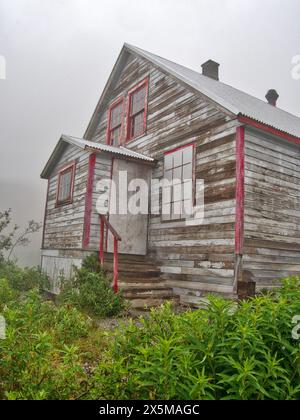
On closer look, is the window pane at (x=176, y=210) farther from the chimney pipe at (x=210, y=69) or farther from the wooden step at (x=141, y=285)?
the chimney pipe at (x=210, y=69)

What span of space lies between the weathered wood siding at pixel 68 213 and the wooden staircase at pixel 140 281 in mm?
1443

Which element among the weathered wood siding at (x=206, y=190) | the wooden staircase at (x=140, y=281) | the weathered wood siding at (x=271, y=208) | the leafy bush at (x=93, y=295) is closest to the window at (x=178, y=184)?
the weathered wood siding at (x=206, y=190)

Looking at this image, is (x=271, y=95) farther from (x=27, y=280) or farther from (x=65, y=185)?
(x=27, y=280)

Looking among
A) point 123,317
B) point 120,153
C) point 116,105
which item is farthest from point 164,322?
point 116,105

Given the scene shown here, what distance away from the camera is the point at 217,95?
9234 millimetres

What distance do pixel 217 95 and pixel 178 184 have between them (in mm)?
2626

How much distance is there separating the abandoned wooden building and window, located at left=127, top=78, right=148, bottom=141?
0.25ft

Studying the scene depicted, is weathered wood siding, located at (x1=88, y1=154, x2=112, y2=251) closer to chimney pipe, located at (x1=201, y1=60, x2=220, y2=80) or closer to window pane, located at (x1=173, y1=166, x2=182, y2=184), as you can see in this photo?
window pane, located at (x1=173, y1=166, x2=182, y2=184)

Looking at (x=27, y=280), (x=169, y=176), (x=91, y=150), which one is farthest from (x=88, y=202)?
(x=27, y=280)

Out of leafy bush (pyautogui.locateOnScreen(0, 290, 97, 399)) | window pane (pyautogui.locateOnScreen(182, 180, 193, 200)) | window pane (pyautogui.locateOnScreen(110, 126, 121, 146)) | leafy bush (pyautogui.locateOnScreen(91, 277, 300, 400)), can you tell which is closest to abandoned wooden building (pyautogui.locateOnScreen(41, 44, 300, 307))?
window pane (pyautogui.locateOnScreen(182, 180, 193, 200))

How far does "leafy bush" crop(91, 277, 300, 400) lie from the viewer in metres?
2.64

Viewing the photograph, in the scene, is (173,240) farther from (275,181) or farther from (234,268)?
(275,181)

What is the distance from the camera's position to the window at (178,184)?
9.73m
